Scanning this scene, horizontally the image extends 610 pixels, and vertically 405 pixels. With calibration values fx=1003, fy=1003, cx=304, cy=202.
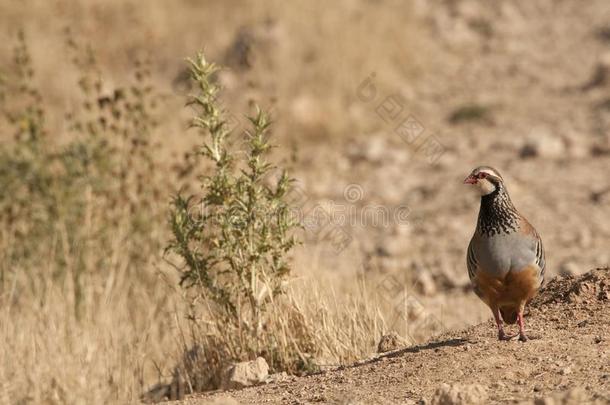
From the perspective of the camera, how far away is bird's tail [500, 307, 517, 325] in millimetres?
5555

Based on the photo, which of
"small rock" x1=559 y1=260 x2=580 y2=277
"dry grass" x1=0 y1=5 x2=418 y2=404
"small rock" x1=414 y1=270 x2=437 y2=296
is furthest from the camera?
"small rock" x1=414 y1=270 x2=437 y2=296

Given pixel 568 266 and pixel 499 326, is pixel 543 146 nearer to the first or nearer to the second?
pixel 568 266

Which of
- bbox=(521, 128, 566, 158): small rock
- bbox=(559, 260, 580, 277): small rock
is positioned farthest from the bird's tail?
bbox=(521, 128, 566, 158): small rock

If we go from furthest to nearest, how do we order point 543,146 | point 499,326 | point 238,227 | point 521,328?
1. point 543,146
2. point 238,227
3. point 499,326
4. point 521,328

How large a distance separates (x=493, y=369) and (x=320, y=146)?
936 cm

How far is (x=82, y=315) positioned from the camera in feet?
25.2

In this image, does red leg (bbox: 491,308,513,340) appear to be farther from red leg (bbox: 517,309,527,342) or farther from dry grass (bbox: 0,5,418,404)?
dry grass (bbox: 0,5,418,404)

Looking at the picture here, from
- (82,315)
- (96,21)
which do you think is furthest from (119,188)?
(96,21)

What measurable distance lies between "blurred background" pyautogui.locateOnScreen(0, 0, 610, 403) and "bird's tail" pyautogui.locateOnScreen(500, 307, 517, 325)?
42.1 inches

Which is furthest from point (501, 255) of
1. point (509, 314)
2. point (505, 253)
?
point (509, 314)

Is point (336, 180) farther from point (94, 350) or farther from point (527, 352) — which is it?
point (527, 352)

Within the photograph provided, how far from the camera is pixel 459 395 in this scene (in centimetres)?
439

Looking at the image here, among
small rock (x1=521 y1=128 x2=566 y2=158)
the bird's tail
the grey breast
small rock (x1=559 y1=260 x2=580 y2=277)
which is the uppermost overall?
small rock (x1=521 y1=128 x2=566 y2=158)

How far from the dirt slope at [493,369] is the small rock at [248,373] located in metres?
0.22
